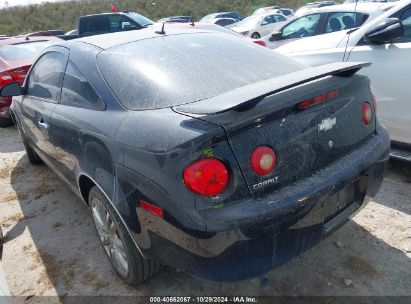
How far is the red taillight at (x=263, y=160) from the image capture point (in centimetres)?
181

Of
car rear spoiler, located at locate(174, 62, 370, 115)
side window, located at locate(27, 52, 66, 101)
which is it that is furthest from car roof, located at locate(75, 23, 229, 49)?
car rear spoiler, located at locate(174, 62, 370, 115)

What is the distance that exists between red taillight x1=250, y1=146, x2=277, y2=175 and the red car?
548cm

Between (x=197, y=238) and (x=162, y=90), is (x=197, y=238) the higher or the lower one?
the lower one

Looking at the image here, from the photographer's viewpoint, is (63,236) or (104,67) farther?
(63,236)

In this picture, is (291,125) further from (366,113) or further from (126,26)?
(126,26)

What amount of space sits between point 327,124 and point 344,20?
4.87m

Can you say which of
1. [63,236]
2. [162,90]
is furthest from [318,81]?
[63,236]

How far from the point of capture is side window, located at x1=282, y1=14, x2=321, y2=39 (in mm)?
6719

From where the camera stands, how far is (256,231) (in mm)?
1771

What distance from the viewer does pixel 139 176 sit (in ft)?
6.37

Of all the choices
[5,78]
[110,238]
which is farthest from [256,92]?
[5,78]

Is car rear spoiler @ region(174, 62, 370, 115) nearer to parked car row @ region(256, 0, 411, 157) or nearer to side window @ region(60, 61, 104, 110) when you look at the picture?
side window @ region(60, 61, 104, 110)

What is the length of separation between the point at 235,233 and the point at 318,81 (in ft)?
3.40

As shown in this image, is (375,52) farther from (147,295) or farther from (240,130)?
(147,295)
